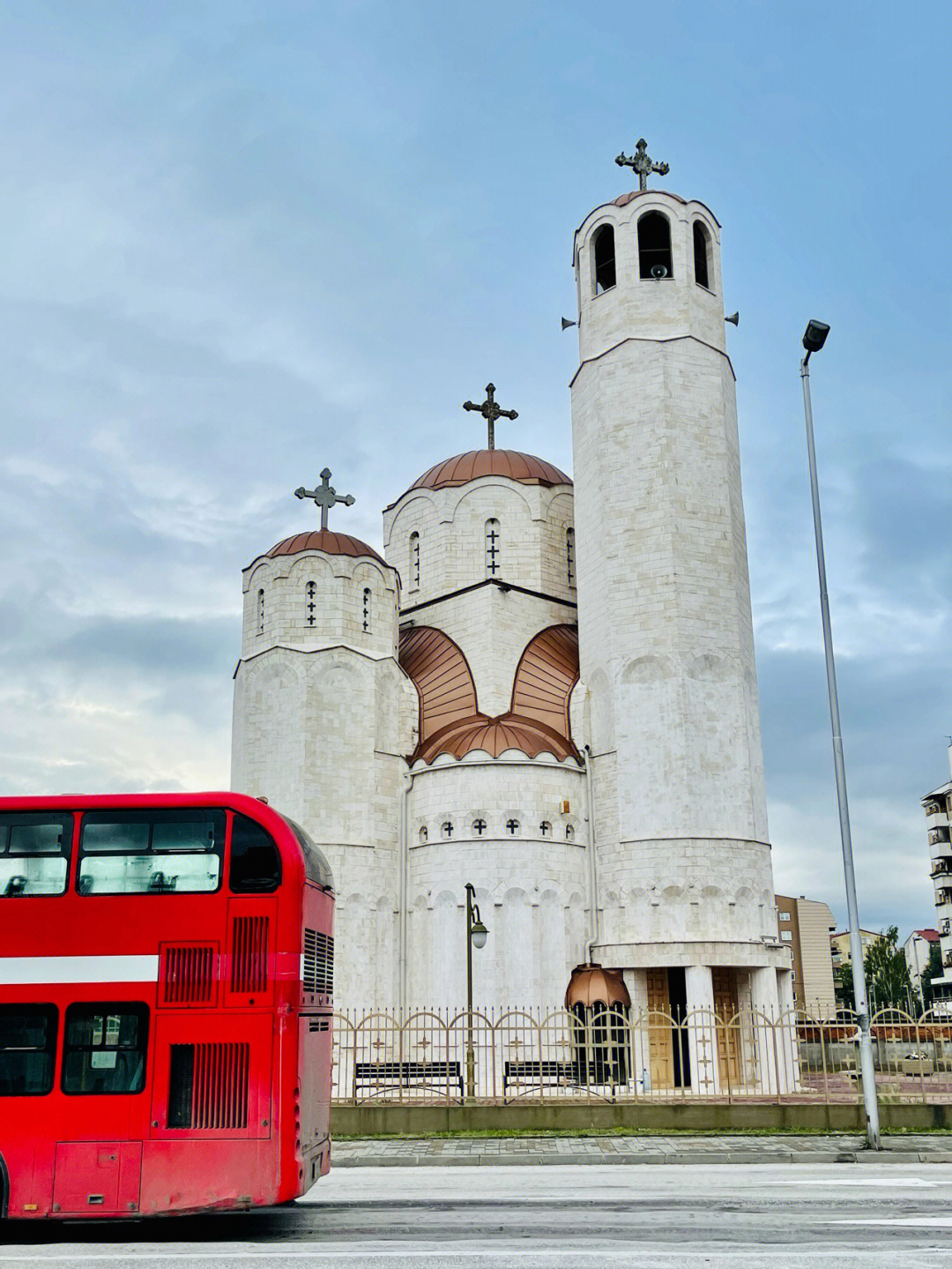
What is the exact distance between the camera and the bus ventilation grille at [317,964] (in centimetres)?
1232

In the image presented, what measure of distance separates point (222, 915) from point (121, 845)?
1.31 m

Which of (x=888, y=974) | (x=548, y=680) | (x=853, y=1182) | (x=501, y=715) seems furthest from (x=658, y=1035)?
(x=888, y=974)

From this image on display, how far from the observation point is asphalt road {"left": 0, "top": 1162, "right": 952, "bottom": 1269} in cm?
1013

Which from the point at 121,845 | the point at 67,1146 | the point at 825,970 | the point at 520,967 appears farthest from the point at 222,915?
the point at 825,970

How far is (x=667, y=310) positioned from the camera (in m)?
38.2

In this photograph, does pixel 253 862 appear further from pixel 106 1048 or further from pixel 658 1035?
pixel 658 1035

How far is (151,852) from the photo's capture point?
1225 cm

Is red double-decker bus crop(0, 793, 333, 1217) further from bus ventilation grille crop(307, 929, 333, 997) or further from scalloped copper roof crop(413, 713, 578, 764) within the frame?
scalloped copper roof crop(413, 713, 578, 764)

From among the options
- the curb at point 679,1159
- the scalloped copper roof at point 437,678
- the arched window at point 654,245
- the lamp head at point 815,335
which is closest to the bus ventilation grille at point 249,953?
the curb at point 679,1159

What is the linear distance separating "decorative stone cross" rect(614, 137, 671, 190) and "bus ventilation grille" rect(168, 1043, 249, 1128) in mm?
36724

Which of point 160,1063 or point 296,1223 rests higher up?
point 160,1063

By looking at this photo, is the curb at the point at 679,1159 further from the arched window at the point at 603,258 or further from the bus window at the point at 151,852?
the arched window at the point at 603,258

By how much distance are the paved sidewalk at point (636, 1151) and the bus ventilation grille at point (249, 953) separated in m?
7.59

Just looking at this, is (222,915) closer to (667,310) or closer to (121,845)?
(121,845)
